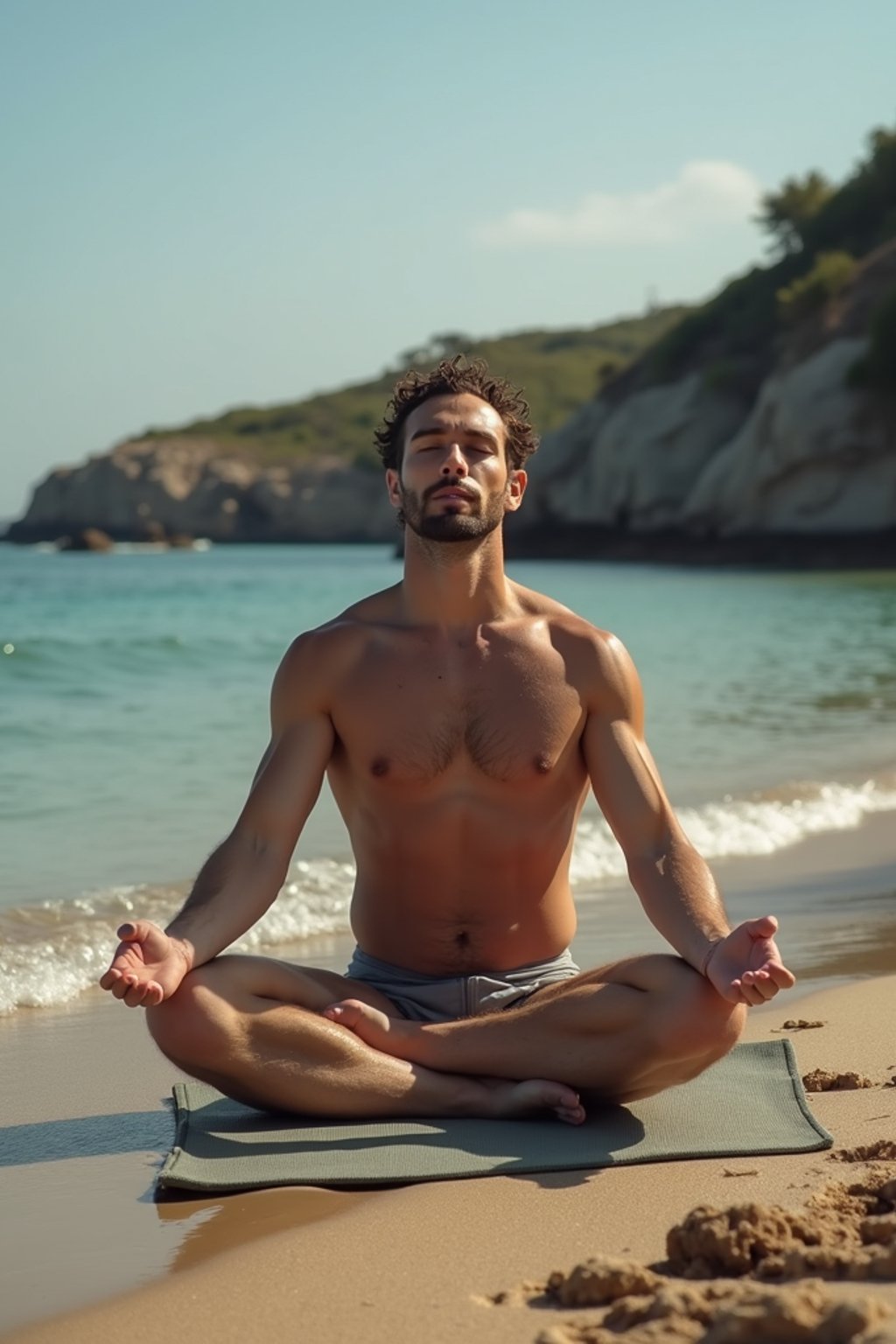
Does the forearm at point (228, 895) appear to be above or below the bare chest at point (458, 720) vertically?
below

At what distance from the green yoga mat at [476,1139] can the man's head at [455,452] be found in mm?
1334

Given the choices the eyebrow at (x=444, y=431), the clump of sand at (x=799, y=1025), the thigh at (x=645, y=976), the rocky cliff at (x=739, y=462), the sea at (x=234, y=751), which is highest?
the rocky cliff at (x=739, y=462)

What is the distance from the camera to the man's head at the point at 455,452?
13.3ft

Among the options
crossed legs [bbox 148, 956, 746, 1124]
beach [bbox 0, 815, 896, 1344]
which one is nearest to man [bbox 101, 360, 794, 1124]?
crossed legs [bbox 148, 956, 746, 1124]

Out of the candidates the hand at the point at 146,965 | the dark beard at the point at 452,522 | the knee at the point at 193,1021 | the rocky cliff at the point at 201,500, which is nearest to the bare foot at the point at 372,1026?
the knee at the point at 193,1021

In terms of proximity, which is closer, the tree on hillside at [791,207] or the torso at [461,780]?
the torso at [461,780]

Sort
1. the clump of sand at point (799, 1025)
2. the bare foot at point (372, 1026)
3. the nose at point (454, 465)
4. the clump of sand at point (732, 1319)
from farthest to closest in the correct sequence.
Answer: the clump of sand at point (799, 1025)
the nose at point (454, 465)
the bare foot at point (372, 1026)
the clump of sand at point (732, 1319)

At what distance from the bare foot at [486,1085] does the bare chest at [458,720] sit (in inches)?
21.3

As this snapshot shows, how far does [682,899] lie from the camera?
385cm

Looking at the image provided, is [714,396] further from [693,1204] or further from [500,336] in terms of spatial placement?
[500,336]

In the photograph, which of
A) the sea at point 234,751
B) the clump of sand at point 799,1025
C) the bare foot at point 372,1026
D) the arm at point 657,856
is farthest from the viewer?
the sea at point 234,751

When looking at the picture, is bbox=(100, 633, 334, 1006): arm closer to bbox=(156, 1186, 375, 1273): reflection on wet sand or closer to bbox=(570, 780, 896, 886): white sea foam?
bbox=(156, 1186, 375, 1273): reflection on wet sand

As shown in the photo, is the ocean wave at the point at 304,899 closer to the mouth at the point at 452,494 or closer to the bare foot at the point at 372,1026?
the bare foot at the point at 372,1026

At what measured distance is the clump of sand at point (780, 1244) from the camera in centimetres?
273
